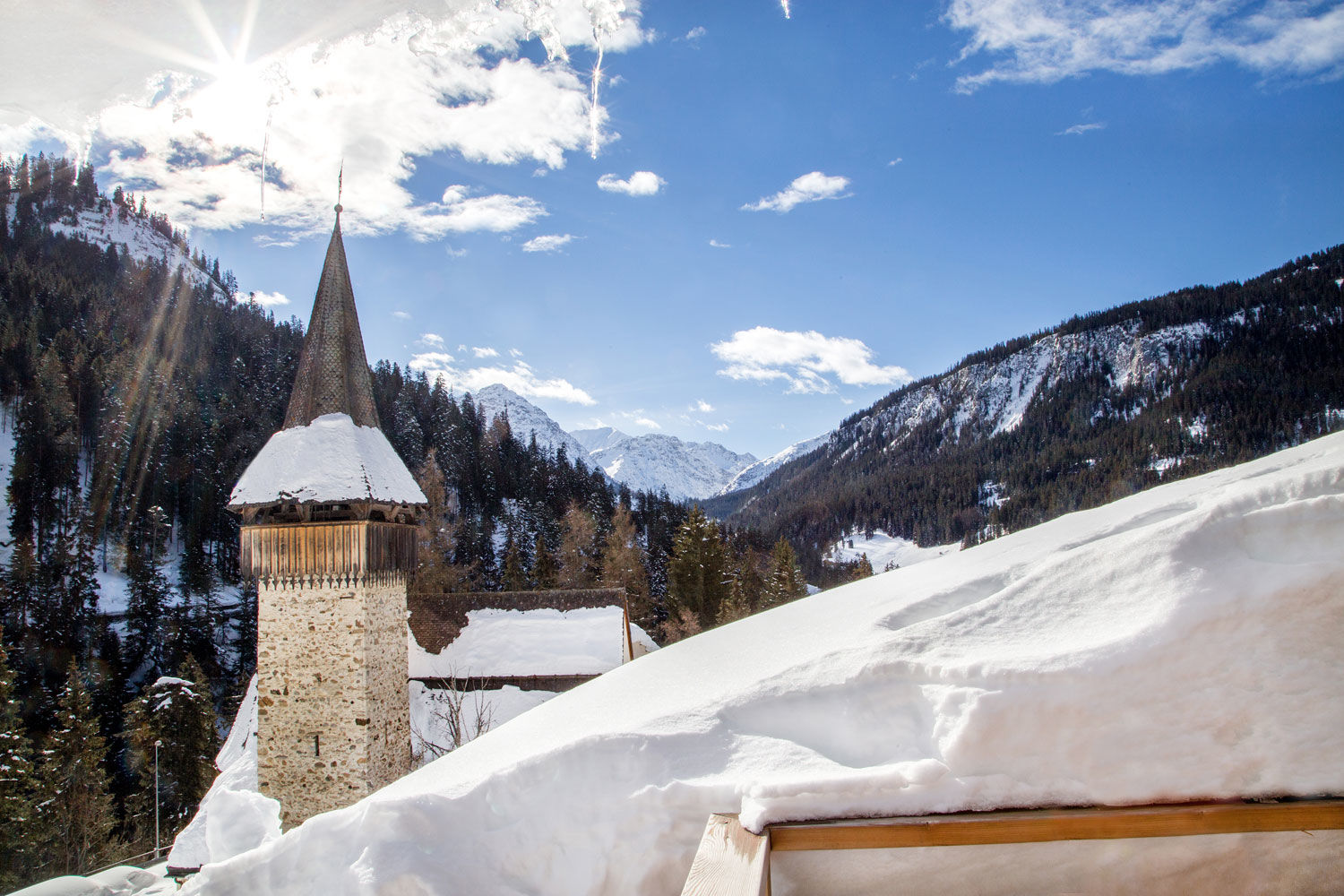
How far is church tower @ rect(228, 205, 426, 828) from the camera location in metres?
14.1

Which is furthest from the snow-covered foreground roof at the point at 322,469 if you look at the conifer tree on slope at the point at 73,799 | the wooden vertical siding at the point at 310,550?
the conifer tree on slope at the point at 73,799

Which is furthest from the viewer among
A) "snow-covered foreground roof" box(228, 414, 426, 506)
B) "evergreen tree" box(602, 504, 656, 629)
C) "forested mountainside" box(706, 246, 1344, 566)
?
"forested mountainside" box(706, 246, 1344, 566)

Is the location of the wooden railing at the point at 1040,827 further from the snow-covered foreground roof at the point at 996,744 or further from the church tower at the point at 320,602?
the church tower at the point at 320,602

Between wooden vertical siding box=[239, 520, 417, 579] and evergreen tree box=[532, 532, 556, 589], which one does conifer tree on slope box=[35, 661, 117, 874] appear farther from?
evergreen tree box=[532, 532, 556, 589]

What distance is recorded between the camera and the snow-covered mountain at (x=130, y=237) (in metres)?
114

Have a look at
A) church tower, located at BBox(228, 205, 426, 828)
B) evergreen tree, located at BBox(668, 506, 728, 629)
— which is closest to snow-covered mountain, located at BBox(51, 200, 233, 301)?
evergreen tree, located at BBox(668, 506, 728, 629)

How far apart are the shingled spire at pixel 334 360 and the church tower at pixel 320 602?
58 mm

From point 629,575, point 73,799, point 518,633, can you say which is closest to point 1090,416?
point 629,575

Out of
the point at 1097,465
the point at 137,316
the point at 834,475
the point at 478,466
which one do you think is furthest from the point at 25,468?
the point at 834,475

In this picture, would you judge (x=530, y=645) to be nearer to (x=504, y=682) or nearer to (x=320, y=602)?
(x=504, y=682)

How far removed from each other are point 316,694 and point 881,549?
110 m

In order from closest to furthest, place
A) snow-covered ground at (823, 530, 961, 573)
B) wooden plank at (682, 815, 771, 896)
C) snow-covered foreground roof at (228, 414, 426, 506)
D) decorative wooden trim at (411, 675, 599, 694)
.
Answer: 1. wooden plank at (682, 815, 771, 896)
2. snow-covered foreground roof at (228, 414, 426, 506)
3. decorative wooden trim at (411, 675, 599, 694)
4. snow-covered ground at (823, 530, 961, 573)

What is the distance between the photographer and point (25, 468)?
46938mm

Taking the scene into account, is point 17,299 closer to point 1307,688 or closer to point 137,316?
point 137,316
